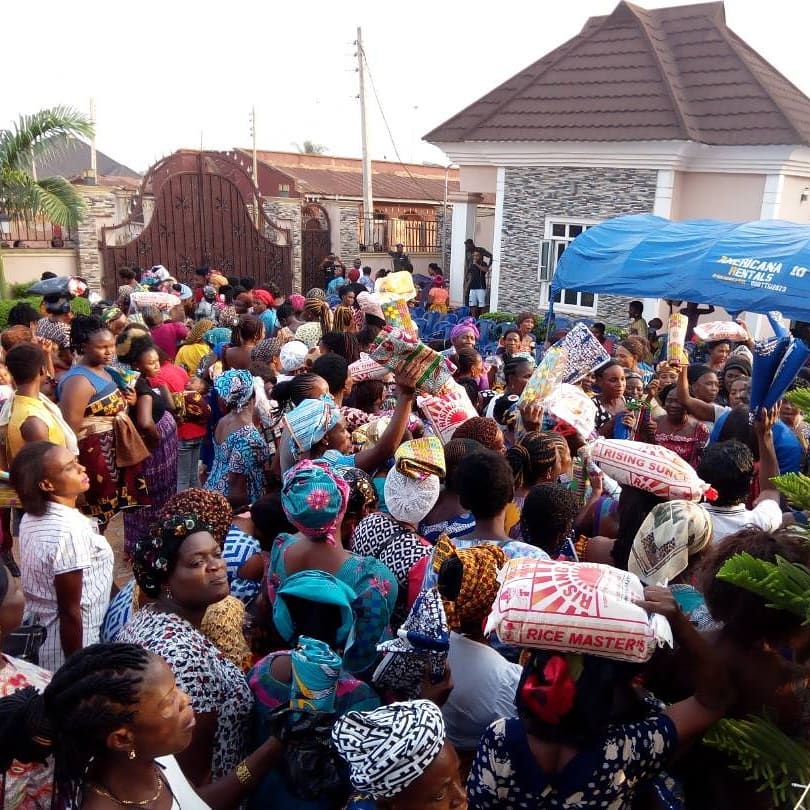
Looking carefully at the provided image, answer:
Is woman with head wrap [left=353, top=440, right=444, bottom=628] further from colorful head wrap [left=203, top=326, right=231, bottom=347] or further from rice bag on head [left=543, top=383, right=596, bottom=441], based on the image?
colorful head wrap [left=203, top=326, right=231, bottom=347]

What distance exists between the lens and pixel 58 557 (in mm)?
2594

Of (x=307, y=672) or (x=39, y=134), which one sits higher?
(x=39, y=134)

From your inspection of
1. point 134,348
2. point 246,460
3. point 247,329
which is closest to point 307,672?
point 246,460

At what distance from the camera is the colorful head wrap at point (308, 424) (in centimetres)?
349

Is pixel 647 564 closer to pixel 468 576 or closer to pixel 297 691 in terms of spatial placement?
pixel 468 576

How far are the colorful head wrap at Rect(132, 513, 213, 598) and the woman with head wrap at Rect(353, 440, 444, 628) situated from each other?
0.74 m

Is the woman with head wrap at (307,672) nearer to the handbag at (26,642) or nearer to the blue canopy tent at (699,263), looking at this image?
the handbag at (26,642)

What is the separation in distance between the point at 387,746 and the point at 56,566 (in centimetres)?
162

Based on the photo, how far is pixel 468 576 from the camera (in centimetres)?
209

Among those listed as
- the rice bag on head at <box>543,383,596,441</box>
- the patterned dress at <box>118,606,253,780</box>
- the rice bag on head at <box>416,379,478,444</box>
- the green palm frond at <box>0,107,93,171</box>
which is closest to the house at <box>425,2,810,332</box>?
the green palm frond at <box>0,107,93,171</box>

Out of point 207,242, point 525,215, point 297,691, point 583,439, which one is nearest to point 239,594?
point 297,691

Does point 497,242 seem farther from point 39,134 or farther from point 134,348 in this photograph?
point 134,348

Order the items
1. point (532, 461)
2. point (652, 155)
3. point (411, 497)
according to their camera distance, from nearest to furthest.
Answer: point (411, 497) → point (532, 461) → point (652, 155)

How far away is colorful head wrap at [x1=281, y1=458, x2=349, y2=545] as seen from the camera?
2410 millimetres
